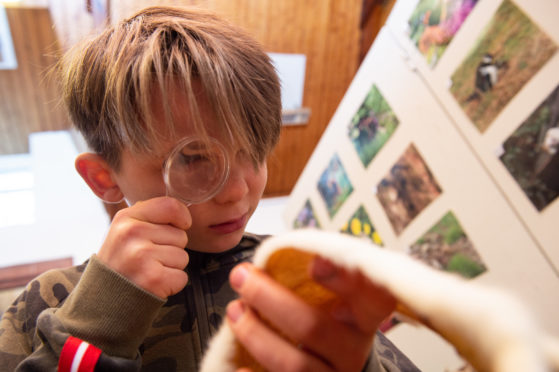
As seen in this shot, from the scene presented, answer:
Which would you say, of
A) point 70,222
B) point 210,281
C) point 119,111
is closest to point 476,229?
point 210,281

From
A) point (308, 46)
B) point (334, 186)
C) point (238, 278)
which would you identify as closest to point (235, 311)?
point (238, 278)

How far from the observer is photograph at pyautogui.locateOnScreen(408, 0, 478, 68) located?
1.09 m

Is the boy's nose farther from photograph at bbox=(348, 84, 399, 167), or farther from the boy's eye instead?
photograph at bbox=(348, 84, 399, 167)

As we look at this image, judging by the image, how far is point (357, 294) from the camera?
1.01 ft

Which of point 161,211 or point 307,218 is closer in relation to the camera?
point 161,211

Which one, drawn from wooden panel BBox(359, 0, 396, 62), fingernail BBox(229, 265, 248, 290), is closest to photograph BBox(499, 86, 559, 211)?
fingernail BBox(229, 265, 248, 290)

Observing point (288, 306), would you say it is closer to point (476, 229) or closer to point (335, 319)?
point (335, 319)

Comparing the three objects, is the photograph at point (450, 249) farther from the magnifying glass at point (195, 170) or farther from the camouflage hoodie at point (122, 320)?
the magnifying glass at point (195, 170)

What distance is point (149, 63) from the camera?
0.60 metres

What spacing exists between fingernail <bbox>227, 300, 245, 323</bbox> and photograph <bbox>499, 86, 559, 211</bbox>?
35.4 inches

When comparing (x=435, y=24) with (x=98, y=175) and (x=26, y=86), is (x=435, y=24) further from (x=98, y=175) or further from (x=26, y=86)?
(x=26, y=86)

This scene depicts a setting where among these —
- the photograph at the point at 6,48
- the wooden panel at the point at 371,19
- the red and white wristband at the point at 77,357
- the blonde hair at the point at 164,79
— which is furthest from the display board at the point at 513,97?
the photograph at the point at 6,48

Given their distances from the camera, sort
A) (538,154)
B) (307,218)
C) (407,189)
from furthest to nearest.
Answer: (307,218) < (407,189) < (538,154)

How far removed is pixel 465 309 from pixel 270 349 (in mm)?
186
